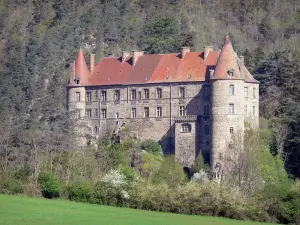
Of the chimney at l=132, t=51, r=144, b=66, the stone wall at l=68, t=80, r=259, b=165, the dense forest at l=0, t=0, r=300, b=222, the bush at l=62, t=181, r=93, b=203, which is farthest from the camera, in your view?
the chimney at l=132, t=51, r=144, b=66

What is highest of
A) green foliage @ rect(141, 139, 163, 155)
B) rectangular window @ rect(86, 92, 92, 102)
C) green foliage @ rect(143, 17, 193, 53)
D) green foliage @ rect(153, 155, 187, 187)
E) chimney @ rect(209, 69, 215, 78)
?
green foliage @ rect(143, 17, 193, 53)

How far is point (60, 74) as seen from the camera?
102 metres

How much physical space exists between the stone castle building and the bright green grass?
18.6 m

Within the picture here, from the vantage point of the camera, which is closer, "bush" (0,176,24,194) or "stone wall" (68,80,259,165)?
"bush" (0,176,24,194)

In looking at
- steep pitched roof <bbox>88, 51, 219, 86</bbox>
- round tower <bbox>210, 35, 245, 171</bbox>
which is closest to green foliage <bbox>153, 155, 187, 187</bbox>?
round tower <bbox>210, 35, 245, 171</bbox>

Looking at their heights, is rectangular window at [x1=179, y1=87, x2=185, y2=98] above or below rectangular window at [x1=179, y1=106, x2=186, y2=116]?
above

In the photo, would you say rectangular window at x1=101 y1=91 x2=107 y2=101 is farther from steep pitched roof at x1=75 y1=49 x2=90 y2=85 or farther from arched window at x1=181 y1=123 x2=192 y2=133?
arched window at x1=181 y1=123 x2=192 y2=133

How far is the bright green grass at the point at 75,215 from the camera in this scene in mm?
44531

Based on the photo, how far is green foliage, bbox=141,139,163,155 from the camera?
242 feet

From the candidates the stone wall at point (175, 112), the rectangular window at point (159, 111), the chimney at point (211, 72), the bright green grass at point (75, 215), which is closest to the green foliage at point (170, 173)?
the stone wall at point (175, 112)

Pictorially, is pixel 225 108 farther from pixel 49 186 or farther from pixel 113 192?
pixel 49 186

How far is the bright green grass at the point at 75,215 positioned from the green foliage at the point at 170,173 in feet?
36.8

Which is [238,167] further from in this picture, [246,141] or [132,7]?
[132,7]

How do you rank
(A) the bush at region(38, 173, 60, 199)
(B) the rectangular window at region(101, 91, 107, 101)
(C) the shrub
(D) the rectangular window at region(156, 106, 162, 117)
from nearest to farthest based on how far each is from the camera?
(C) the shrub
(A) the bush at region(38, 173, 60, 199)
(D) the rectangular window at region(156, 106, 162, 117)
(B) the rectangular window at region(101, 91, 107, 101)
